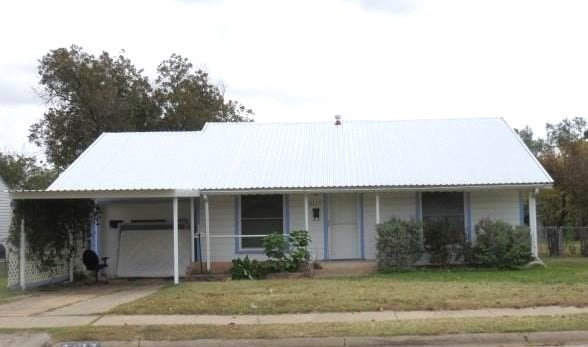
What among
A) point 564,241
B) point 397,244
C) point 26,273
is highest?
point 397,244

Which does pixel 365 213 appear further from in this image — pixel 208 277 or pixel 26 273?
pixel 26 273

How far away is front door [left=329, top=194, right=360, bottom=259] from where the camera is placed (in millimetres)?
19656

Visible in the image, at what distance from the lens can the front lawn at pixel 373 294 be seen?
11.5 meters

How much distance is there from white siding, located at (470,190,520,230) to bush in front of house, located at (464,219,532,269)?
4.51ft

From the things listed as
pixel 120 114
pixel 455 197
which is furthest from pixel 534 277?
pixel 120 114

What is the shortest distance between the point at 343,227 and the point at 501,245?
442cm

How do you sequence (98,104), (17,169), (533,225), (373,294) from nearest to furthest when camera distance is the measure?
(373,294) < (533,225) < (98,104) < (17,169)

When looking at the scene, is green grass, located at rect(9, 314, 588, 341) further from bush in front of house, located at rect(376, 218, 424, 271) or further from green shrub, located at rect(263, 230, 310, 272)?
bush in front of house, located at rect(376, 218, 424, 271)

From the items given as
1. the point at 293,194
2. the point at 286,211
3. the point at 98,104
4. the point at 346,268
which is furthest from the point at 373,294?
the point at 98,104

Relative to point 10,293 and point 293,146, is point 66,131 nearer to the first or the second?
point 293,146

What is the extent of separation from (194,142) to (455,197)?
339 inches

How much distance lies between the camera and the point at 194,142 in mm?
22812

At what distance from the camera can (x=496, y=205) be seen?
19.6m

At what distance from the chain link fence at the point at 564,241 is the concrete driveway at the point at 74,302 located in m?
14.2
